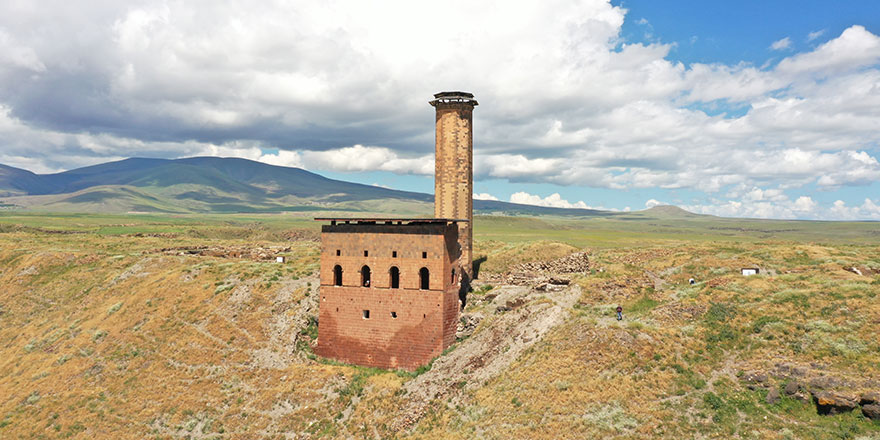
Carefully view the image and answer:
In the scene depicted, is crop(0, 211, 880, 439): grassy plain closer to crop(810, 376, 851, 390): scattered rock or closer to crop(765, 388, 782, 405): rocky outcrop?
crop(765, 388, 782, 405): rocky outcrop

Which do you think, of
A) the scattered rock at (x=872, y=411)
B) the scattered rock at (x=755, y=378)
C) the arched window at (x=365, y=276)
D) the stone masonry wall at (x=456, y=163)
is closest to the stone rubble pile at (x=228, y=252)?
the arched window at (x=365, y=276)

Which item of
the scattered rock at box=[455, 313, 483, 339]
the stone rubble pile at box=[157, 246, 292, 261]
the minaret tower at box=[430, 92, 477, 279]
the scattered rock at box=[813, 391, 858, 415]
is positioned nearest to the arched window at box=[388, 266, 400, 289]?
the scattered rock at box=[455, 313, 483, 339]

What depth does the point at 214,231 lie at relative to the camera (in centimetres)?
10769

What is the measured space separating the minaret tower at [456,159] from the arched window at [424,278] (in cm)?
806

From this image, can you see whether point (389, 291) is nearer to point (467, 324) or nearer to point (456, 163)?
point (467, 324)

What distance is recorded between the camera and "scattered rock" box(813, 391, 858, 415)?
20.5 m

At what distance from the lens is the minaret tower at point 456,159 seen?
41.8 m

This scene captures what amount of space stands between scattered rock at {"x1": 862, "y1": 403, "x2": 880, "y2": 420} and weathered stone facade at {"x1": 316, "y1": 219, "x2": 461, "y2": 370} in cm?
2171

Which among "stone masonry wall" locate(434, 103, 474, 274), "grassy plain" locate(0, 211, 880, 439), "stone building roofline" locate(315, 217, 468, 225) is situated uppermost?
"stone masonry wall" locate(434, 103, 474, 274)

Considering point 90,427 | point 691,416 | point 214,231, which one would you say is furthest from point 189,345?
point 214,231

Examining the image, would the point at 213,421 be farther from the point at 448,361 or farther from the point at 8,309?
the point at 8,309

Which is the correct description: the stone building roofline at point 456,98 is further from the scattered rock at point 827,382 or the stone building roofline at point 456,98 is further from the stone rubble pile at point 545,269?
Result: the scattered rock at point 827,382

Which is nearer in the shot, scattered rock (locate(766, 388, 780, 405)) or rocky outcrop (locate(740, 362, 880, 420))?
rocky outcrop (locate(740, 362, 880, 420))

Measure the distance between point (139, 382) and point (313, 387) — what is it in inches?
521
